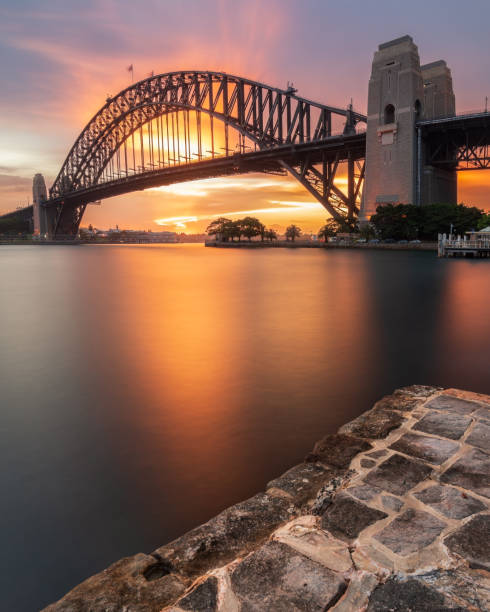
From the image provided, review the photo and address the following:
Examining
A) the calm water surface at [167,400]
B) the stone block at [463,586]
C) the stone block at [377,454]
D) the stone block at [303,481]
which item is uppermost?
the stone block at [377,454]

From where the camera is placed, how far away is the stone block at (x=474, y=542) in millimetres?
2133

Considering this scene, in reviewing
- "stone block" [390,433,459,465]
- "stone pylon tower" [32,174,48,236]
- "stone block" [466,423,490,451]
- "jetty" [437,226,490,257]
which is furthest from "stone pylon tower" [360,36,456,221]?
"stone pylon tower" [32,174,48,236]

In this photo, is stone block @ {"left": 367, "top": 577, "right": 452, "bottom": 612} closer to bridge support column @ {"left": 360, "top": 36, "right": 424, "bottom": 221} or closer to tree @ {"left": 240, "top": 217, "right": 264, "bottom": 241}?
bridge support column @ {"left": 360, "top": 36, "right": 424, "bottom": 221}

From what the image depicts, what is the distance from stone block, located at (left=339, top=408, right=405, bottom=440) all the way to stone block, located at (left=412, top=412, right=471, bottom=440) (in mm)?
198

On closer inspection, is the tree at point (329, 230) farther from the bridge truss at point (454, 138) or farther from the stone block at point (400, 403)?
the stone block at point (400, 403)

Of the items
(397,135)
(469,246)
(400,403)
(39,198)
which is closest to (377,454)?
(400,403)

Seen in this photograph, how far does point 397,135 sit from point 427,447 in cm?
4771

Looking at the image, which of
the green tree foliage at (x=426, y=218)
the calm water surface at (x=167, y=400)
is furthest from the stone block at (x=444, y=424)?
the green tree foliage at (x=426, y=218)

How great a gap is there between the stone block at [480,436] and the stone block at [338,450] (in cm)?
79

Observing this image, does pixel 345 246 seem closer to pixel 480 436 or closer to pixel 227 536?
pixel 480 436

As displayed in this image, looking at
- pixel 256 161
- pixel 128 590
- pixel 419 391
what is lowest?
pixel 128 590

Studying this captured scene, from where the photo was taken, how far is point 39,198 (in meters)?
95.1

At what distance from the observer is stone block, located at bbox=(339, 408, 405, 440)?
3.72m

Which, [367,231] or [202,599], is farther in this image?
[367,231]
